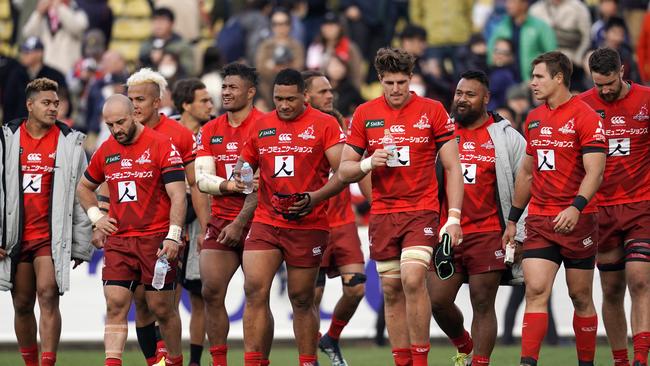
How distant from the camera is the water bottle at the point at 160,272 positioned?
12398 mm

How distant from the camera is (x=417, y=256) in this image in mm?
11719

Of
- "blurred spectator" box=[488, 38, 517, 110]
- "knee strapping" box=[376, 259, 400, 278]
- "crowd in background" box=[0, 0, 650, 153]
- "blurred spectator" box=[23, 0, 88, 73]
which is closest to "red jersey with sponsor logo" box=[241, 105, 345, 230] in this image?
"knee strapping" box=[376, 259, 400, 278]

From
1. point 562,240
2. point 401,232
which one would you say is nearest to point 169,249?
point 401,232

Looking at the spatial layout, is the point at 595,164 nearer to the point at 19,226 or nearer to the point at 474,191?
the point at 474,191

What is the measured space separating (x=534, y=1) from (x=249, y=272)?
1083cm

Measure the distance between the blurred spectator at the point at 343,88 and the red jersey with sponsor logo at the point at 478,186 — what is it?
6705 mm

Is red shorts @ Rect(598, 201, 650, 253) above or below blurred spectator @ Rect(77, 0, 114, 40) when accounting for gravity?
below

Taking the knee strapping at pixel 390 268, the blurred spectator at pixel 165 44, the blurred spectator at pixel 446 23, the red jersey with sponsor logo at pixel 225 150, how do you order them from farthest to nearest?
1. the blurred spectator at pixel 446 23
2. the blurred spectator at pixel 165 44
3. the red jersey with sponsor logo at pixel 225 150
4. the knee strapping at pixel 390 268

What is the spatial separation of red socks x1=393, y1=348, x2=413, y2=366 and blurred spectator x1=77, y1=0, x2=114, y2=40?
1264 cm

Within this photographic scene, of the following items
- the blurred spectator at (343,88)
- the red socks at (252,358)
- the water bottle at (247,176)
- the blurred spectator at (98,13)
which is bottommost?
the red socks at (252,358)

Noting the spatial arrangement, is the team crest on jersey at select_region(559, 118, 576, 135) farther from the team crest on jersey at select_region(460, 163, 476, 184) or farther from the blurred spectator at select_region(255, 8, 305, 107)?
the blurred spectator at select_region(255, 8, 305, 107)

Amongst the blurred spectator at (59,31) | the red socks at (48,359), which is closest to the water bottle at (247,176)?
the red socks at (48,359)

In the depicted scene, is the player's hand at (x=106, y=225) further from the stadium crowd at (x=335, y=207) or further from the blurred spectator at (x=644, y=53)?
the blurred spectator at (x=644, y=53)

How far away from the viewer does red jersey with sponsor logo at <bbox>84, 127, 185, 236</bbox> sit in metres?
12.7
